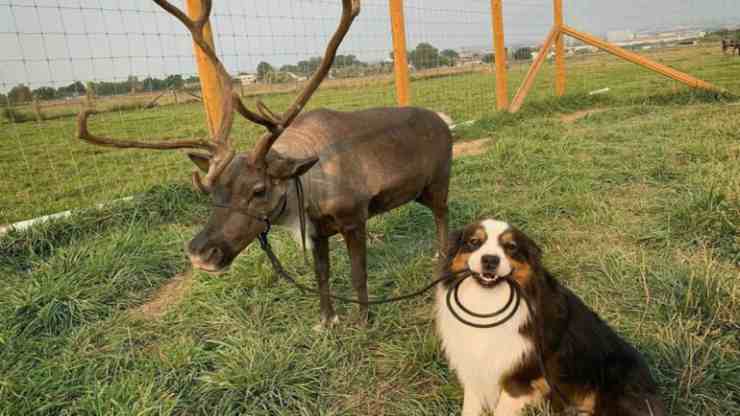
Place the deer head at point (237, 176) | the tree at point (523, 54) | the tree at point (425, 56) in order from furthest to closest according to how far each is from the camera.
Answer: the tree at point (523, 54)
the tree at point (425, 56)
the deer head at point (237, 176)

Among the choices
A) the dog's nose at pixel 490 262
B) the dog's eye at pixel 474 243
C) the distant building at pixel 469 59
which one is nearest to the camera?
the dog's nose at pixel 490 262


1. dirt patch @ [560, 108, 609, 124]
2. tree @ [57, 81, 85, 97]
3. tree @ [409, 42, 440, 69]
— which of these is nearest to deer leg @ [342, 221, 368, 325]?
tree @ [57, 81, 85, 97]

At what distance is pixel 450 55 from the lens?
10656 mm

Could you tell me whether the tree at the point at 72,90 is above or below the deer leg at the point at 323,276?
above

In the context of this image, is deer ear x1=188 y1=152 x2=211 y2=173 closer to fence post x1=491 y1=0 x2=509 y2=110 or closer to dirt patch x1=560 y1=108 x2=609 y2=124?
dirt patch x1=560 y1=108 x2=609 y2=124

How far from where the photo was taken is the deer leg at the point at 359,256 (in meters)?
3.01

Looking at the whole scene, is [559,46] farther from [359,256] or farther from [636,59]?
[359,256]

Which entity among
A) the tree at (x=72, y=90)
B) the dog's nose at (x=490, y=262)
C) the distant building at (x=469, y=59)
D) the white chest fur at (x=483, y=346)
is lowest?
the white chest fur at (x=483, y=346)

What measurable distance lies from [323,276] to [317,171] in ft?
2.45

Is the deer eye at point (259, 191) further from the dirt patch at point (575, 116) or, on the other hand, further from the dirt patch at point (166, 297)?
the dirt patch at point (575, 116)

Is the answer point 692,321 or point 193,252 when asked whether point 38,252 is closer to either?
point 193,252

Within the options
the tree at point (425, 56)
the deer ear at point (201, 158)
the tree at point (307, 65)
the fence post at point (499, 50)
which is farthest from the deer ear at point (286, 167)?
the fence post at point (499, 50)

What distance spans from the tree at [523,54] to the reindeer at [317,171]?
1032 cm

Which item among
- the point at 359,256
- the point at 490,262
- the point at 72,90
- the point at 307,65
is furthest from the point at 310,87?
the point at 307,65
